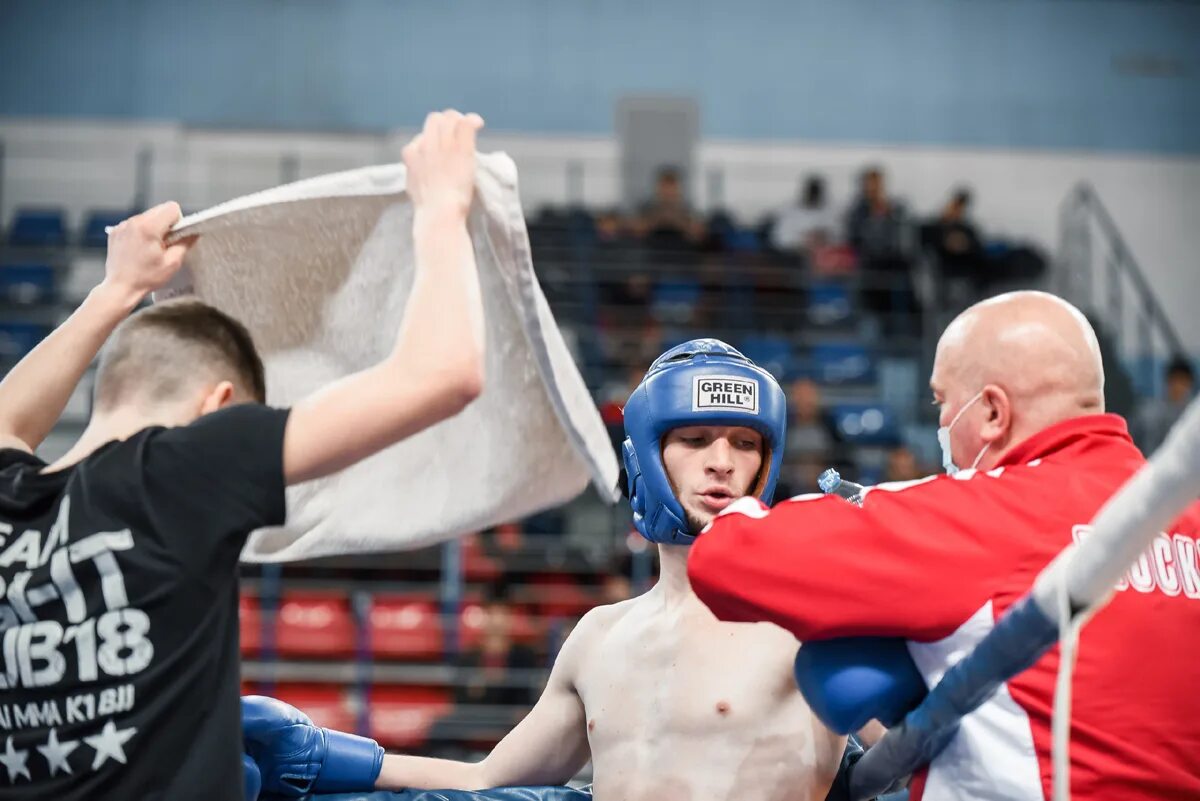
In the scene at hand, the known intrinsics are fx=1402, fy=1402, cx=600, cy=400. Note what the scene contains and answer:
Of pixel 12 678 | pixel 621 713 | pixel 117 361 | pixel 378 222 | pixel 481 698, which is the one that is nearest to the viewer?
pixel 12 678

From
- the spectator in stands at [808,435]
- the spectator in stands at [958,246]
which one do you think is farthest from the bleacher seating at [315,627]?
the spectator in stands at [958,246]

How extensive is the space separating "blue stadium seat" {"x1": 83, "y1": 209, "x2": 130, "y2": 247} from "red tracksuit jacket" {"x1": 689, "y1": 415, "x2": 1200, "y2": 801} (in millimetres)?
8897

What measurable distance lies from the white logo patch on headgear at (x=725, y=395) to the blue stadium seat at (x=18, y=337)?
7.11 metres

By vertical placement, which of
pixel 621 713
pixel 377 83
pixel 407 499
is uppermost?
pixel 377 83

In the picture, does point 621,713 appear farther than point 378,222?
Yes

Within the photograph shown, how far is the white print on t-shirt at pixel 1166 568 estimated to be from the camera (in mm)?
1919

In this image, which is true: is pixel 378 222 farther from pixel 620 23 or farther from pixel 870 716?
pixel 620 23

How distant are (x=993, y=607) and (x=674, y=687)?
844 mm

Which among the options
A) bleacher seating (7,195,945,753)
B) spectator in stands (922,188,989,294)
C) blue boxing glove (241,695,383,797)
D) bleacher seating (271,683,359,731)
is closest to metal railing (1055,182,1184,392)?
spectator in stands (922,188,989,294)

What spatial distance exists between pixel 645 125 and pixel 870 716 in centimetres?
1066

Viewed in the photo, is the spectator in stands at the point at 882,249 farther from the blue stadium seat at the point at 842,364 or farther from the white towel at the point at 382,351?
the white towel at the point at 382,351

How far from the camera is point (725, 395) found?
8.50ft

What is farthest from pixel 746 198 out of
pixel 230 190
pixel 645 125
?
pixel 230 190

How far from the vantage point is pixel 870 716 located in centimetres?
193
